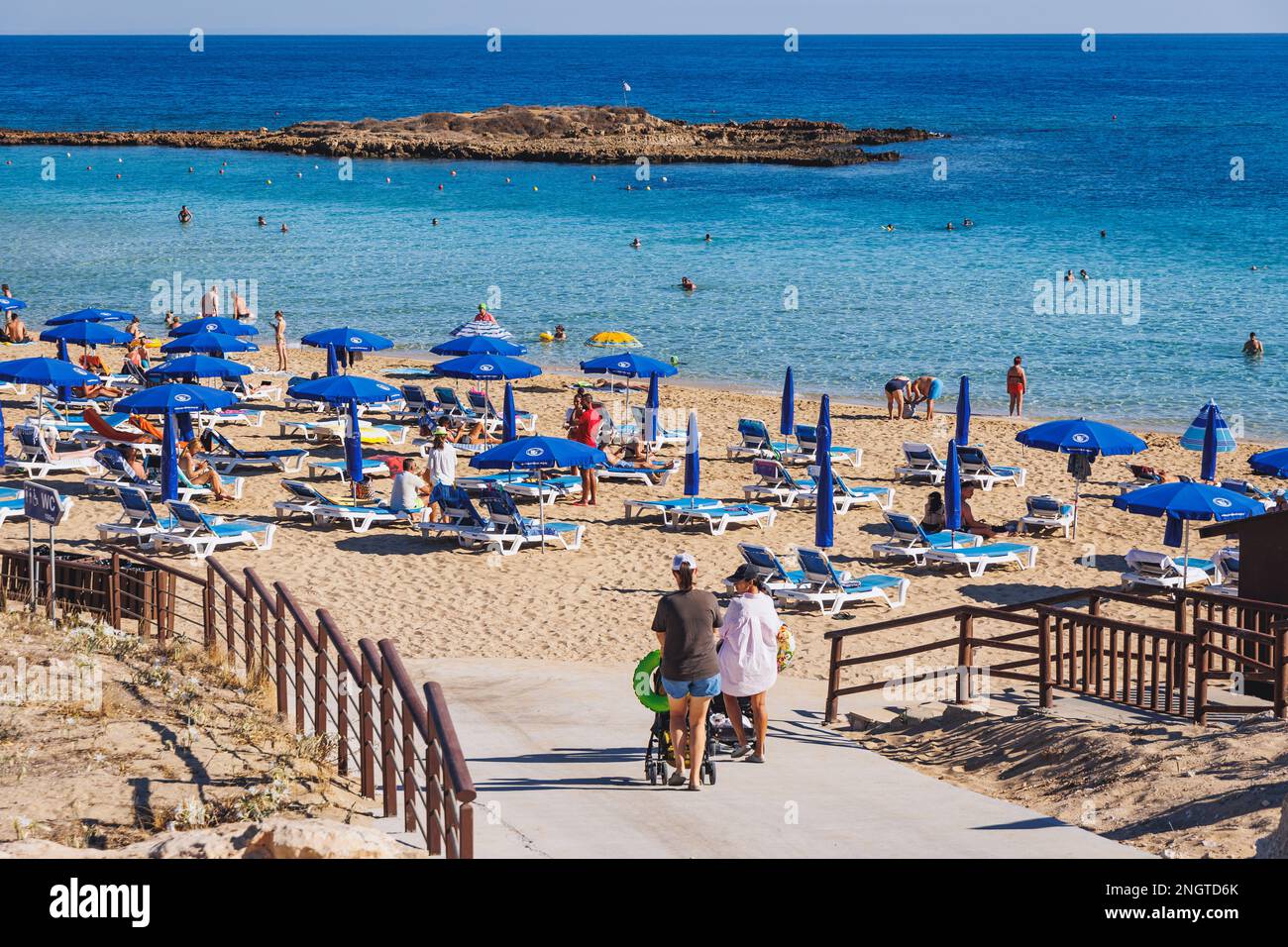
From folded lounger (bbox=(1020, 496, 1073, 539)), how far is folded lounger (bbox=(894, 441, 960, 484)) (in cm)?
285

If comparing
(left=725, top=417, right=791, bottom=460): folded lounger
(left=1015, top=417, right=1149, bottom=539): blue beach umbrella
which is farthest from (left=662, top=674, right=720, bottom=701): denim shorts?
(left=725, top=417, right=791, bottom=460): folded lounger

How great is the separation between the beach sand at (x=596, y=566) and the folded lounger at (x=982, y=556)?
6.6 inches

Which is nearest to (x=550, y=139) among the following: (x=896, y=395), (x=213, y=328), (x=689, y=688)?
(x=896, y=395)

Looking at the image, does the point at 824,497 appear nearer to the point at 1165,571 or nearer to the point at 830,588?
the point at 830,588

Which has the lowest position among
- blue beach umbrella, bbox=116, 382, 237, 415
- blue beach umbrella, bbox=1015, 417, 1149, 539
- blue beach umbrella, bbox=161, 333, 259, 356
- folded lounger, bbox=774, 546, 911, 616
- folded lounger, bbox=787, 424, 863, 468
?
folded lounger, bbox=774, 546, 911, 616

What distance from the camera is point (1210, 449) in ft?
63.6

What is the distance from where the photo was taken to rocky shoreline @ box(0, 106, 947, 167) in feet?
290

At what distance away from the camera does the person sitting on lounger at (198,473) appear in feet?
64.4

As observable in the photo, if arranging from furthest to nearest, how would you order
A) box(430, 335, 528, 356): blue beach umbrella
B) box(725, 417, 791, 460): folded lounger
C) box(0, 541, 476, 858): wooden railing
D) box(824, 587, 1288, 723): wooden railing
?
box(430, 335, 528, 356): blue beach umbrella → box(725, 417, 791, 460): folded lounger → box(824, 587, 1288, 723): wooden railing → box(0, 541, 476, 858): wooden railing

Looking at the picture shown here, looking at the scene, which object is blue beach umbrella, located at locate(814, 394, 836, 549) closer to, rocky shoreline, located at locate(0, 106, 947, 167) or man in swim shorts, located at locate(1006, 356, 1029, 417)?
man in swim shorts, located at locate(1006, 356, 1029, 417)

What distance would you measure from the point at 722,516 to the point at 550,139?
3201 inches

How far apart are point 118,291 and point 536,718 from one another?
130ft

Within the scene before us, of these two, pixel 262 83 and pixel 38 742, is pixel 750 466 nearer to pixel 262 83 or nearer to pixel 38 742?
pixel 38 742

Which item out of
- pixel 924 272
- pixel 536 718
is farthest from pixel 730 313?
pixel 536 718
